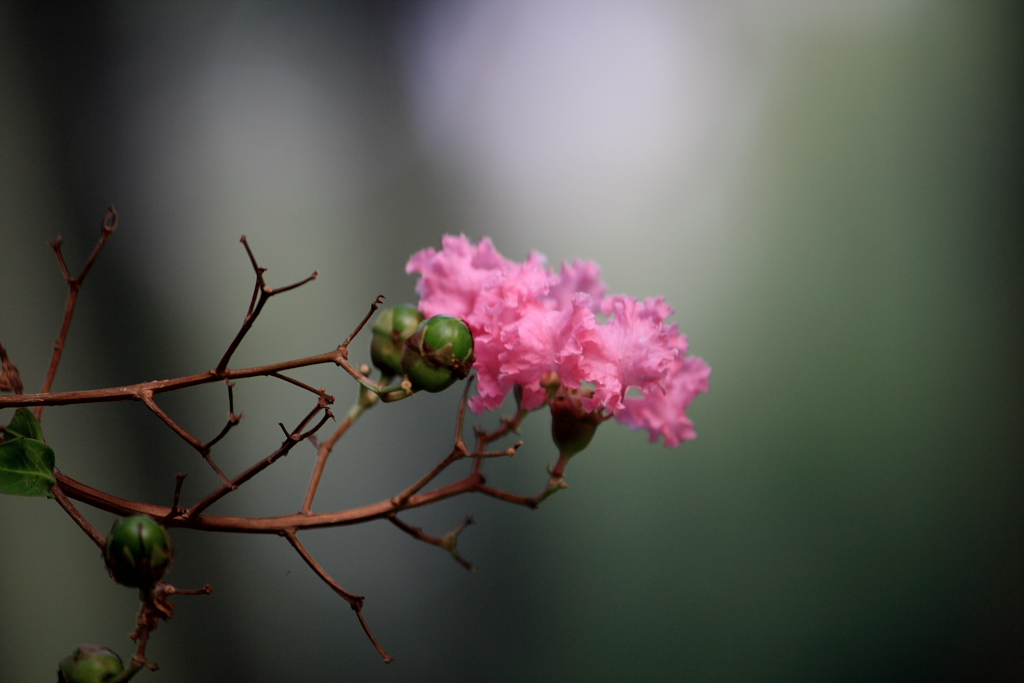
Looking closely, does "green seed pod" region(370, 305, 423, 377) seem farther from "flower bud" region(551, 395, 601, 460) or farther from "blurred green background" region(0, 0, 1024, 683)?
"blurred green background" region(0, 0, 1024, 683)

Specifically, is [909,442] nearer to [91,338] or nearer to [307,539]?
[307,539]

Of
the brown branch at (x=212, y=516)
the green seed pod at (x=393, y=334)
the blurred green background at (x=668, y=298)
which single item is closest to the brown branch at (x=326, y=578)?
the brown branch at (x=212, y=516)

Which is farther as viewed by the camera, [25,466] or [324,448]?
[324,448]

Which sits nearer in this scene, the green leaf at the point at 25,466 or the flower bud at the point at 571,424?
the green leaf at the point at 25,466

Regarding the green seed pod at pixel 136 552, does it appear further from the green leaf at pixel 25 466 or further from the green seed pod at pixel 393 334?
the green seed pod at pixel 393 334

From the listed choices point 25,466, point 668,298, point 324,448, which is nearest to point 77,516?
point 25,466

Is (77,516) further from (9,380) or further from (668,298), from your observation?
(668,298)
